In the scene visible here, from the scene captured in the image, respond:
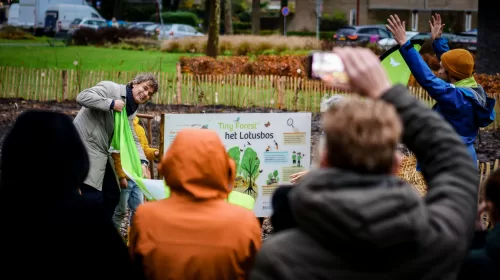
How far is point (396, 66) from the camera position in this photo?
6047 mm

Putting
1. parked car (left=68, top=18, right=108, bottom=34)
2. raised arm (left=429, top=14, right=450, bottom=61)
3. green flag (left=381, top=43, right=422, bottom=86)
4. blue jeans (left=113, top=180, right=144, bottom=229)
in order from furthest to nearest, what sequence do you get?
parked car (left=68, top=18, right=108, bottom=34) < blue jeans (left=113, top=180, right=144, bottom=229) < raised arm (left=429, top=14, right=450, bottom=61) < green flag (left=381, top=43, right=422, bottom=86)

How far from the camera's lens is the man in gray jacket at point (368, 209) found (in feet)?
7.00

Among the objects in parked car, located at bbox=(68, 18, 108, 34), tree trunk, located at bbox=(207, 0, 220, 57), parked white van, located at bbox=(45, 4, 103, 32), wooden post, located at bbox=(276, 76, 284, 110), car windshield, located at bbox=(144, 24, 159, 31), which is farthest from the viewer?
parked white van, located at bbox=(45, 4, 103, 32)

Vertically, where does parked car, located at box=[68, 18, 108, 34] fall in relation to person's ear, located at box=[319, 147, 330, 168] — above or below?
above

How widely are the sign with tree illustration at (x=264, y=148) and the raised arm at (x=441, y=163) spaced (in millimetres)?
4098

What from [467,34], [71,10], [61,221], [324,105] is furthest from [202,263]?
[71,10]

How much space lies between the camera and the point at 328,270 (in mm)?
2244

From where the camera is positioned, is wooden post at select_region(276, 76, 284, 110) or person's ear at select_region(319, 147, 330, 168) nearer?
person's ear at select_region(319, 147, 330, 168)

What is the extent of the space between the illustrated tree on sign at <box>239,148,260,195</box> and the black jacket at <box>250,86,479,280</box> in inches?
163

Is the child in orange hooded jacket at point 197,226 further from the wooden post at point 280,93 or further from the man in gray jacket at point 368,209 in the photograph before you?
the wooden post at point 280,93

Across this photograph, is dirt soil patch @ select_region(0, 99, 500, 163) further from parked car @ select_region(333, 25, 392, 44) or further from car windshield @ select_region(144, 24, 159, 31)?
car windshield @ select_region(144, 24, 159, 31)

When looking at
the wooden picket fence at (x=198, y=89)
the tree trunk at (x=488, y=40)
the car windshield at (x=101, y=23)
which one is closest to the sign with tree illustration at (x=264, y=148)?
the wooden picket fence at (x=198, y=89)

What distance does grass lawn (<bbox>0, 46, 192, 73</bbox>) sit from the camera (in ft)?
87.2

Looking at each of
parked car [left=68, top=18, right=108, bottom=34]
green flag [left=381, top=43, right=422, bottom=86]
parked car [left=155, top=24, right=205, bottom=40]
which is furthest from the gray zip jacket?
parked car [left=68, top=18, right=108, bottom=34]
